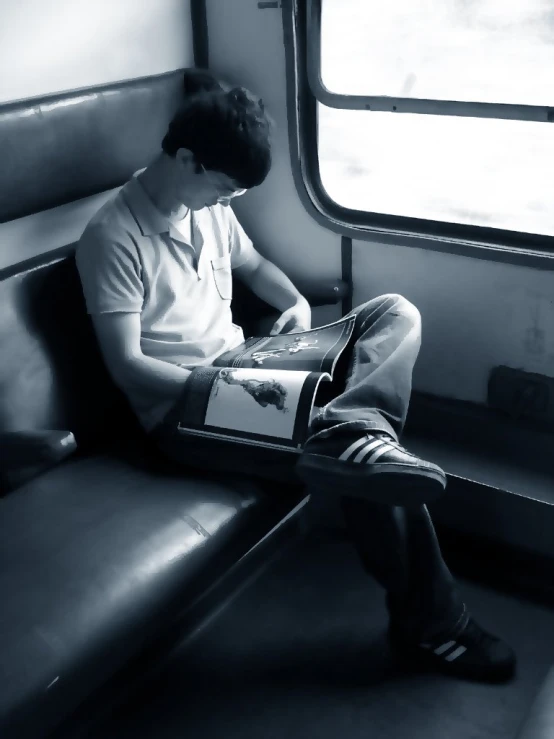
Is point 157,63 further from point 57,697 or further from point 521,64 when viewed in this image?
point 57,697

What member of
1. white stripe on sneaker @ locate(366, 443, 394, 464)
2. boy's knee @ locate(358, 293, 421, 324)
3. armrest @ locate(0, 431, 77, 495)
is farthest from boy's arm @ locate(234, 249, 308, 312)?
armrest @ locate(0, 431, 77, 495)

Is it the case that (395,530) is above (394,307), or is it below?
below

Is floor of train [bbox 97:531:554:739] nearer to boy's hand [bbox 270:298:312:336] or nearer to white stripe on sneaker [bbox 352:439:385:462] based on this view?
white stripe on sneaker [bbox 352:439:385:462]

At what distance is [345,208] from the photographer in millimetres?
2586

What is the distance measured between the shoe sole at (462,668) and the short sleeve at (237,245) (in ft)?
4.07

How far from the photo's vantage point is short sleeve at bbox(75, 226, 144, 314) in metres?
1.88

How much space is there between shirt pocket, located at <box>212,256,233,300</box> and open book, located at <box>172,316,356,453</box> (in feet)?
1.05

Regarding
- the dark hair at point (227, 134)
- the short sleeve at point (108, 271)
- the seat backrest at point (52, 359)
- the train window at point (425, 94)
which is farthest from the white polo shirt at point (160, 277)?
the train window at point (425, 94)

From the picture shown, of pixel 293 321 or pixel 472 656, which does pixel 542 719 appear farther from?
pixel 293 321

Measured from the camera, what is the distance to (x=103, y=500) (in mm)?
1762

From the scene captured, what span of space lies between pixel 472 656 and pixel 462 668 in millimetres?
39

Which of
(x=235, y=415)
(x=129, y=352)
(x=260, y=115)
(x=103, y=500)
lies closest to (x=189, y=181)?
(x=260, y=115)

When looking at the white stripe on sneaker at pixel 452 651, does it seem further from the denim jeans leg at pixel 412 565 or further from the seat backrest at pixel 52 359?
the seat backrest at pixel 52 359

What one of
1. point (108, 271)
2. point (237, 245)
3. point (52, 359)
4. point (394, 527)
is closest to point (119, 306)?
point (108, 271)
